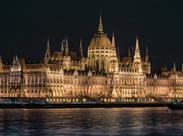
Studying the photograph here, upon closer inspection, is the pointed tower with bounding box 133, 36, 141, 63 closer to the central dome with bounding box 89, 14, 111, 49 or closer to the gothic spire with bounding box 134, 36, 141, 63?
the gothic spire with bounding box 134, 36, 141, 63

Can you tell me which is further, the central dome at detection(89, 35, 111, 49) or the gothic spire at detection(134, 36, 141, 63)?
the gothic spire at detection(134, 36, 141, 63)

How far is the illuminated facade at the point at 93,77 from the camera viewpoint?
14525 cm

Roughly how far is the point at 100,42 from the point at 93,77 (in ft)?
59.8

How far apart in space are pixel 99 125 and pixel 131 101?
10616 cm

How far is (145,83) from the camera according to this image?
17438cm

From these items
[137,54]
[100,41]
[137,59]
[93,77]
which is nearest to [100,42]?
[100,41]

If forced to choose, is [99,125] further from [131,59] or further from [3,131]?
[131,59]

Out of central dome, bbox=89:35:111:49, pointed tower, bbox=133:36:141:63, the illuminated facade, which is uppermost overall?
central dome, bbox=89:35:111:49

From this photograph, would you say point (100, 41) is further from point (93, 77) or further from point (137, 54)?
point (93, 77)

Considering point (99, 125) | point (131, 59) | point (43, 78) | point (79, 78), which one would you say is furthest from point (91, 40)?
point (99, 125)

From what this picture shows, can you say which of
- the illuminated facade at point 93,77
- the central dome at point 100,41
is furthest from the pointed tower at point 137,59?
the central dome at point 100,41

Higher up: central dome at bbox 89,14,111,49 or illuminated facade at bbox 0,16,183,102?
central dome at bbox 89,14,111,49

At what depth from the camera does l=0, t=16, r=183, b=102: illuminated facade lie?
477ft

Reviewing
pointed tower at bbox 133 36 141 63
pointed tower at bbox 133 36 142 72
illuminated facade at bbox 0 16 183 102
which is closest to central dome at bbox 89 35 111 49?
illuminated facade at bbox 0 16 183 102
